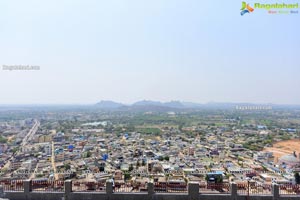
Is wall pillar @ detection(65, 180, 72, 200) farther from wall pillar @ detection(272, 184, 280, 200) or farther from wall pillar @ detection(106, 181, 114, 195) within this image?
wall pillar @ detection(272, 184, 280, 200)

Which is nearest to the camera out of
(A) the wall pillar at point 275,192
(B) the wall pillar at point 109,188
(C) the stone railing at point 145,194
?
(A) the wall pillar at point 275,192

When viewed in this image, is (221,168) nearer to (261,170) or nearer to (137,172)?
(261,170)

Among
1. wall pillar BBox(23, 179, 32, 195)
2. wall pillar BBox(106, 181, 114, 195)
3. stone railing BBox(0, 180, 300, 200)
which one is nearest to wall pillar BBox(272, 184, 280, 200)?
stone railing BBox(0, 180, 300, 200)

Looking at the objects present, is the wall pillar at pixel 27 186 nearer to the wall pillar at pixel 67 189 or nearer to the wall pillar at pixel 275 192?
the wall pillar at pixel 67 189

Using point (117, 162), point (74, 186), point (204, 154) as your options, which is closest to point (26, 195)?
point (74, 186)

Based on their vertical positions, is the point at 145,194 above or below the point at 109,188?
below

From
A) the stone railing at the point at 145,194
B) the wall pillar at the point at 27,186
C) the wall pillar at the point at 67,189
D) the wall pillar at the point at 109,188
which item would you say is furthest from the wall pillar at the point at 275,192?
the wall pillar at the point at 27,186

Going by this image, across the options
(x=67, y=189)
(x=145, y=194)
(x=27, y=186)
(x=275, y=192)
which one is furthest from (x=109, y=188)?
(x=275, y=192)

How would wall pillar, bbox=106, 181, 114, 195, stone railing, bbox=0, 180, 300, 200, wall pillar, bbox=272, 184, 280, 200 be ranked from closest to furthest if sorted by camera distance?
wall pillar, bbox=272, 184, 280, 200
stone railing, bbox=0, 180, 300, 200
wall pillar, bbox=106, 181, 114, 195

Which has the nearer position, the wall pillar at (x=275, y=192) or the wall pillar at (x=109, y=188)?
the wall pillar at (x=275, y=192)

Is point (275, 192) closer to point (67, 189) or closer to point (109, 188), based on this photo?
point (109, 188)

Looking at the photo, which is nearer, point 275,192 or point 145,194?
point 275,192
